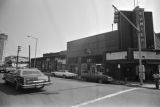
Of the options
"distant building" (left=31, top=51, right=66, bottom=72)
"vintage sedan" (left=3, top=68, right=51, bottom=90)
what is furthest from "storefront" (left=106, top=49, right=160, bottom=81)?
"distant building" (left=31, top=51, right=66, bottom=72)

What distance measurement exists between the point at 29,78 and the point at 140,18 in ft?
69.8

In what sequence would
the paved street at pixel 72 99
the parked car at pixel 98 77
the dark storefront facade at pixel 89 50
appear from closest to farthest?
the paved street at pixel 72 99
the parked car at pixel 98 77
the dark storefront facade at pixel 89 50

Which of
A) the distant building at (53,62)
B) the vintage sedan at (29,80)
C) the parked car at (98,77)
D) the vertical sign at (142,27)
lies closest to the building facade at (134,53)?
the vertical sign at (142,27)

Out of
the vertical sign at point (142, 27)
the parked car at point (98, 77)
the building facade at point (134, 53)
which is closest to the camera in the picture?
the parked car at point (98, 77)

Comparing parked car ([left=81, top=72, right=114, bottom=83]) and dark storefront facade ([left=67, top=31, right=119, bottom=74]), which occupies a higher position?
dark storefront facade ([left=67, top=31, right=119, bottom=74])

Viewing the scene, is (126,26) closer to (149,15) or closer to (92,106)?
(149,15)

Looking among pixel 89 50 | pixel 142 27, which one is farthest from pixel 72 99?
pixel 89 50

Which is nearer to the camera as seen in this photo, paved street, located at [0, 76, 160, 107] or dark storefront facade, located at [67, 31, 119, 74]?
paved street, located at [0, 76, 160, 107]

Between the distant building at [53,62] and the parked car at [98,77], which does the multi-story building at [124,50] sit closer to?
the parked car at [98,77]

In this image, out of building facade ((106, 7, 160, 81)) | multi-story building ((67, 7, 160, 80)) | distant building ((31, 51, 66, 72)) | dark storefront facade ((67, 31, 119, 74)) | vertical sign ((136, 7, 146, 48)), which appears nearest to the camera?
building facade ((106, 7, 160, 81))

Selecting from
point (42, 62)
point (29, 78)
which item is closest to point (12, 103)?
point (29, 78)

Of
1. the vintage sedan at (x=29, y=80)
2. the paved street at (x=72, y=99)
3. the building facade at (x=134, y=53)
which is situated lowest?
the paved street at (x=72, y=99)

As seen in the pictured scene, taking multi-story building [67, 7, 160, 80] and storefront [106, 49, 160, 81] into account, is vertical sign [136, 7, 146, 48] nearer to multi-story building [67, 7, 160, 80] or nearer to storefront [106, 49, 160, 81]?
multi-story building [67, 7, 160, 80]

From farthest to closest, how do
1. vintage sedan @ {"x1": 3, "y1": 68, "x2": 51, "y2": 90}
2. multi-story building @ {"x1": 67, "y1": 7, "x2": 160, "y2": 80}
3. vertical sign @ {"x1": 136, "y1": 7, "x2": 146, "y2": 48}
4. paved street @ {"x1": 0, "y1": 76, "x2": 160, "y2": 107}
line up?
vertical sign @ {"x1": 136, "y1": 7, "x2": 146, "y2": 48}, multi-story building @ {"x1": 67, "y1": 7, "x2": 160, "y2": 80}, vintage sedan @ {"x1": 3, "y1": 68, "x2": 51, "y2": 90}, paved street @ {"x1": 0, "y1": 76, "x2": 160, "y2": 107}
